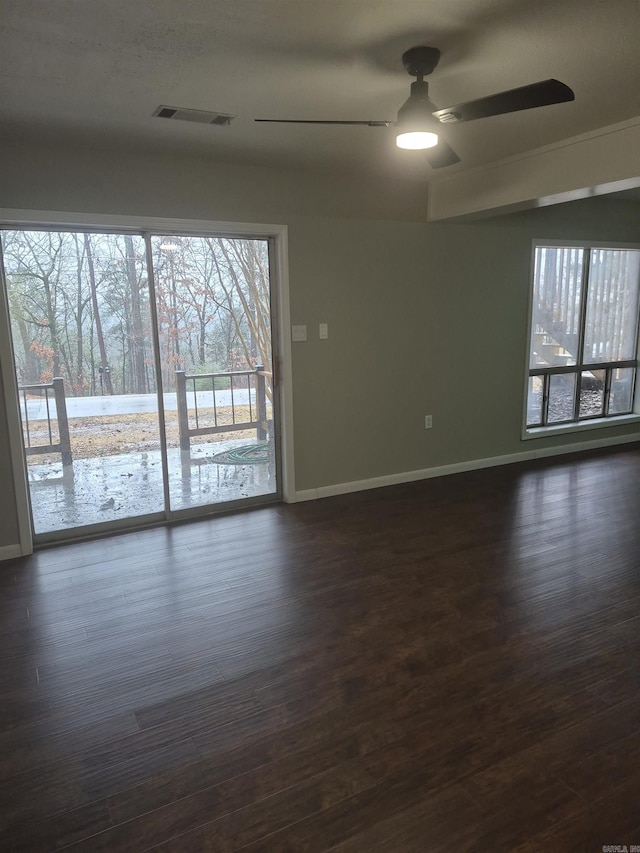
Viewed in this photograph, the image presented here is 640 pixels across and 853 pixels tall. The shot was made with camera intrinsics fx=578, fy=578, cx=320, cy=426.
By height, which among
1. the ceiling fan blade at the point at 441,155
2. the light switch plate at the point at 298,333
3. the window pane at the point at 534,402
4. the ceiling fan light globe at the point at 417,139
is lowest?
the window pane at the point at 534,402

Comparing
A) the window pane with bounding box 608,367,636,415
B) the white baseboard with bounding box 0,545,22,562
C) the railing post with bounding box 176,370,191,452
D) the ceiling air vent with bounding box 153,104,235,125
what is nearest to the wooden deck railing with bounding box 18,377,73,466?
the white baseboard with bounding box 0,545,22,562

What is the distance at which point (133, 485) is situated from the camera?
4148 millimetres

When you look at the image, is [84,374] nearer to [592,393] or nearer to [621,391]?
[592,393]

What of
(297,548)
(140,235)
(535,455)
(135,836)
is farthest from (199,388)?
(535,455)

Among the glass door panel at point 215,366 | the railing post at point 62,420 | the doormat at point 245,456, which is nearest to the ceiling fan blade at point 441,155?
the glass door panel at point 215,366

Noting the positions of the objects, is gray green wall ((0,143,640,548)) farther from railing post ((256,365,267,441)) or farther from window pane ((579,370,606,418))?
window pane ((579,370,606,418))

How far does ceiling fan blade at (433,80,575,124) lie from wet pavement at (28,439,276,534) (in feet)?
9.32

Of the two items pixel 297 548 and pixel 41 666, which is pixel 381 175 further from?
pixel 41 666

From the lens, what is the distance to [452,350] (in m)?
5.17

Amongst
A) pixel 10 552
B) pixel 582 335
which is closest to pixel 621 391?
A: pixel 582 335

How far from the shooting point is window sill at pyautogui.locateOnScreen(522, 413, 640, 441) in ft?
19.0

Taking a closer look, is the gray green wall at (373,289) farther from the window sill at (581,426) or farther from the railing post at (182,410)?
the railing post at (182,410)

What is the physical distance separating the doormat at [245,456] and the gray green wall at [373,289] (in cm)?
27

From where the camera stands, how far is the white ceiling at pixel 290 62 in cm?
201
